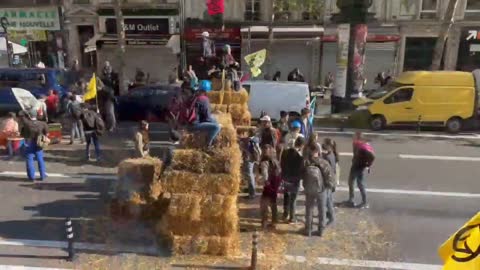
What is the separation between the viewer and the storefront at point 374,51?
1011 inches

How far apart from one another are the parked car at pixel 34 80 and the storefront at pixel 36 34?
32.7ft

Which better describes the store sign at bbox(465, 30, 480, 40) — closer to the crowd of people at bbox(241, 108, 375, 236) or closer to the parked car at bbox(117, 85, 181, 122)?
the parked car at bbox(117, 85, 181, 122)

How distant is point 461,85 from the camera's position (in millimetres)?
16109

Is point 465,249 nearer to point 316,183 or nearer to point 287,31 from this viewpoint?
point 316,183

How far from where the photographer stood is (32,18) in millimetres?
27906

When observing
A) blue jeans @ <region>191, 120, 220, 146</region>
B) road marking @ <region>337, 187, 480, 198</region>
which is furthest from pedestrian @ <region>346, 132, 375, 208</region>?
blue jeans @ <region>191, 120, 220, 146</region>

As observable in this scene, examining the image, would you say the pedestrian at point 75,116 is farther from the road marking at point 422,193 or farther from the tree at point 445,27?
the tree at point 445,27

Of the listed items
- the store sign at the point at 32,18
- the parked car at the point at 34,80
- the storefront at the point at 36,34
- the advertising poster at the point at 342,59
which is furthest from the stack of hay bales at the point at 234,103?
the store sign at the point at 32,18

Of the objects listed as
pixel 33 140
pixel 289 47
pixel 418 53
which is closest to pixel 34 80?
pixel 33 140

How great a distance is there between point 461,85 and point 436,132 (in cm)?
194

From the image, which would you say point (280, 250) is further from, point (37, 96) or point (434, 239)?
point (37, 96)

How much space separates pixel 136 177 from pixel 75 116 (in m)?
5.29

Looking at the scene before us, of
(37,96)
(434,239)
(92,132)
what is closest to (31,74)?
(37,96)

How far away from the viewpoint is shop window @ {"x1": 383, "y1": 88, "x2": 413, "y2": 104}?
54.2ft
